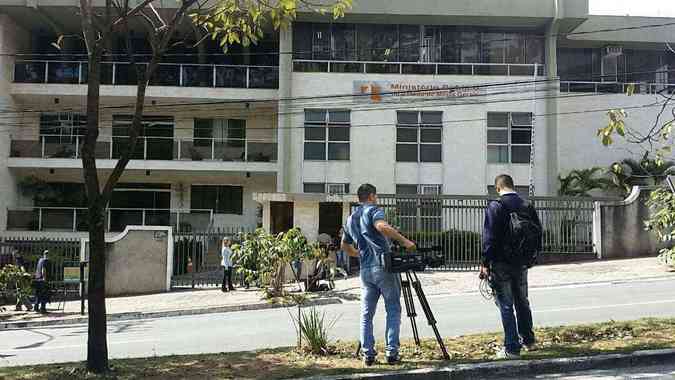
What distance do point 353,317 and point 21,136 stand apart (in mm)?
21003

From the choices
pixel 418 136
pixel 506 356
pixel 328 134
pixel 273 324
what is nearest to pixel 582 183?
pixel 418 136

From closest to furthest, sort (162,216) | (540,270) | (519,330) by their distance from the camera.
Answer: (519,330) < (540,270) < (162,216)

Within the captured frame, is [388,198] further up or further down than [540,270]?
further up

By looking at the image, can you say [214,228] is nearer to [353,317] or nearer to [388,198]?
[388,198]

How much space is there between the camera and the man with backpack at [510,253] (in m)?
5.88

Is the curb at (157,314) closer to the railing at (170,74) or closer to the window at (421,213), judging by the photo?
the window at (421,213)

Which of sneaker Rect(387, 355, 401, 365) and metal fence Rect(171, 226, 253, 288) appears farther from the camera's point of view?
metal fence Rect(171, 226, 253, 288)

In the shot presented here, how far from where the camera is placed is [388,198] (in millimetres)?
19484

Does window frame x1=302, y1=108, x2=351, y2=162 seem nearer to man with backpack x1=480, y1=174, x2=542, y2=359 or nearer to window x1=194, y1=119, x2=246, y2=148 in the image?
window x1=194, y1=119, x2=246, y2=148

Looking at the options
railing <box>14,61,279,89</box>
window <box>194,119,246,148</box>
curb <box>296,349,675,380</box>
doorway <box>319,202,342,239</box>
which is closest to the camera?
curb <box>296,349,675,380</box>

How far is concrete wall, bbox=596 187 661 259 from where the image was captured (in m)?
19.9

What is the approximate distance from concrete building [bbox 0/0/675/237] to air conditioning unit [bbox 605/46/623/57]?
142cm

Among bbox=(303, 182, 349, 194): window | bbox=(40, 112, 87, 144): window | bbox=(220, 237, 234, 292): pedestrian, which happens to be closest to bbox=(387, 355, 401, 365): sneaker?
bbox=(220, 237, 234, 292): pedestrian

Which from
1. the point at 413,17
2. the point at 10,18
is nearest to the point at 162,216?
the point at 10,18
